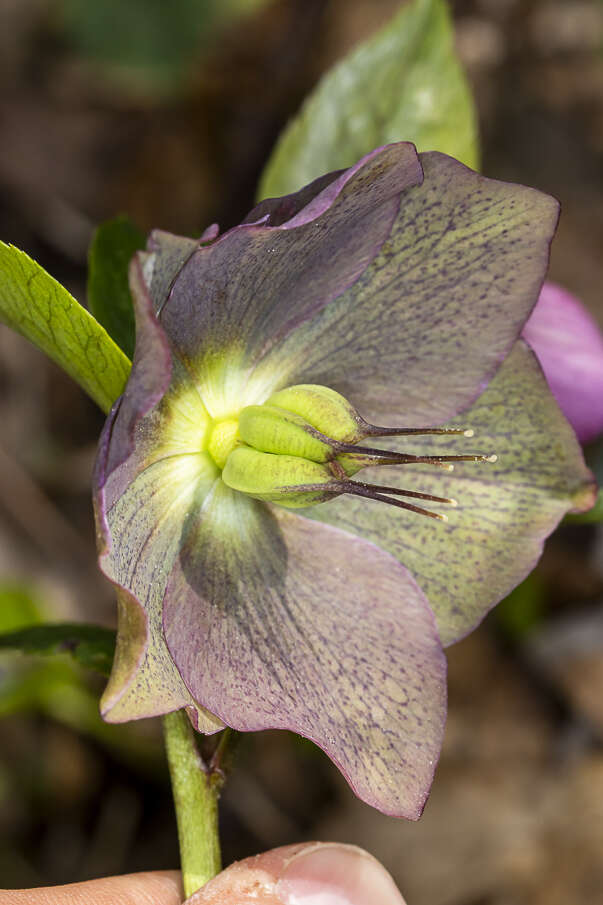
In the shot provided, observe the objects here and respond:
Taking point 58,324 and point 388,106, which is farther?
point 388,106

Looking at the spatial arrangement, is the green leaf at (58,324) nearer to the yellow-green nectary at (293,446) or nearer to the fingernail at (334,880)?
the yellow-green nectary at (293,446)

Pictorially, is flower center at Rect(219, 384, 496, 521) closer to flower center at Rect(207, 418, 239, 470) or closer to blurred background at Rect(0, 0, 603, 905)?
flower center at Rect(207, 418, 239, 470)

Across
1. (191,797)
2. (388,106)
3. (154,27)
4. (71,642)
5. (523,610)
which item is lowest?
(523,610)

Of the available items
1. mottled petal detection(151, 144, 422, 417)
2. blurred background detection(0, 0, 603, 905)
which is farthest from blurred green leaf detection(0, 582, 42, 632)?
mottled petal detection(151, 144, 422, 417)

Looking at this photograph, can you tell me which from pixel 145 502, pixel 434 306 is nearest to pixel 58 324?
pixel 145 502

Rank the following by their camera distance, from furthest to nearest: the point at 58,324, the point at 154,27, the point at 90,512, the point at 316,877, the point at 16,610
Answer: the point at 154,27
the point at 90,512
the point at 16,610
the point at 316,877
the point at 58,324

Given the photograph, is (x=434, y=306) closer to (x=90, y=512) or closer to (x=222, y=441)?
(x=222, y=441)

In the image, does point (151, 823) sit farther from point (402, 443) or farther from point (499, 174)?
point (499, 174)
